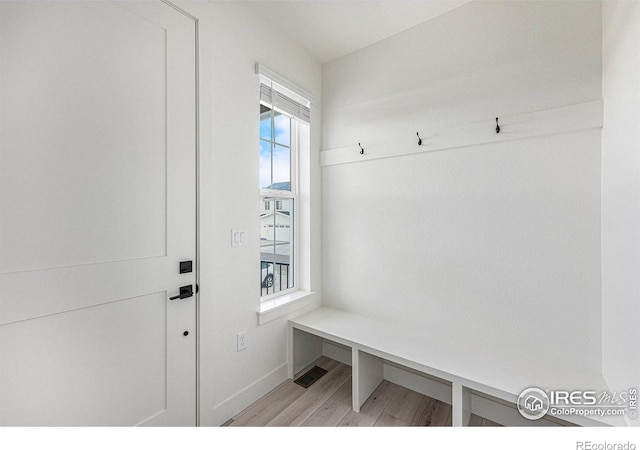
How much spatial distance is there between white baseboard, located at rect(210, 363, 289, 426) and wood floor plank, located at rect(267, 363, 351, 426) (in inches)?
8.5

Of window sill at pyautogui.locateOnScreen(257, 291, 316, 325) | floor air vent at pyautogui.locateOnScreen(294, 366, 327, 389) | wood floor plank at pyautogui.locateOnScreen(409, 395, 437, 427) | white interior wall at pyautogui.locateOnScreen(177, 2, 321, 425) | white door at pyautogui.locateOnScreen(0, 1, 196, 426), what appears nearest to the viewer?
white door at pyautogui.locateOnScreen(0, 1, 196, 426)

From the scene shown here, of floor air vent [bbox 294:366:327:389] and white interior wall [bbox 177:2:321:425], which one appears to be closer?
white interior wall [bbox 177:2:321:425]

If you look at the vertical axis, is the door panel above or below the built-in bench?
above

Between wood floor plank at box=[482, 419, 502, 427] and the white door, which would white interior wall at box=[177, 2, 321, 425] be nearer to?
the white door

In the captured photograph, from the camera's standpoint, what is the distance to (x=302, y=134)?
7.95ft

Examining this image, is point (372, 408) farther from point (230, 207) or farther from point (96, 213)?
point (96, 213)

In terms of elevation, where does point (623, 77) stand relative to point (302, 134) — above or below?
below

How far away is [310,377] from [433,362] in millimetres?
1009

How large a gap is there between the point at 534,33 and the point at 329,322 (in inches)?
88.4

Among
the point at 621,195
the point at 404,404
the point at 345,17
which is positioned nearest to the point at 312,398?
the point at 404,404

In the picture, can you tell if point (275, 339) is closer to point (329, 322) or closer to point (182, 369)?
point (329, 322)

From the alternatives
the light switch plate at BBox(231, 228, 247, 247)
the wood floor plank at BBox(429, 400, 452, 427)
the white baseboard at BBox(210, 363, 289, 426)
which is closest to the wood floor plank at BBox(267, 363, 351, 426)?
the white baseboard at BBox(210, 363, 289, 426)

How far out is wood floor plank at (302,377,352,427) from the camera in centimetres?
174

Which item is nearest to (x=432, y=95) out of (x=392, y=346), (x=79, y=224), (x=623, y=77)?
(x=623, y=77)
